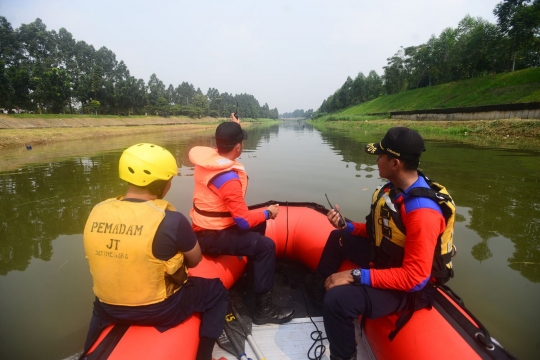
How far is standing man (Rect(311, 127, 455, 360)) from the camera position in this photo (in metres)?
1.80

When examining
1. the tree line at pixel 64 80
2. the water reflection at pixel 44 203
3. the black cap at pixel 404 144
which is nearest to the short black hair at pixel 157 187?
the black cap at pixel 404 144

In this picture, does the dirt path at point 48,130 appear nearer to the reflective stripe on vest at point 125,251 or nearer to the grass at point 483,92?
the reflective stripe on vest at point 125,251

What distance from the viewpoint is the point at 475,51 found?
39062 mm

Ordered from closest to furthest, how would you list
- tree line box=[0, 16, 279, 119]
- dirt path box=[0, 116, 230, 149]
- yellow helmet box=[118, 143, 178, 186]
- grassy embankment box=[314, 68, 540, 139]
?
yellow helmet box=[118, 143, 178, 186] → grassy embankment box=[314, 68, 540, 139] → dirt path box=[0, 116, 230, 149] → tree line box=[0, 16, 279, 119]

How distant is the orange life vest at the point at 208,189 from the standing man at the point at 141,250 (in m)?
0.66

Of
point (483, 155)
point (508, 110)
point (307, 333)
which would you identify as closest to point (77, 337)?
point (307, 333)

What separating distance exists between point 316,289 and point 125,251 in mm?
2045

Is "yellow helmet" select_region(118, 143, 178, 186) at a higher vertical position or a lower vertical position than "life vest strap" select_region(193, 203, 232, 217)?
higher

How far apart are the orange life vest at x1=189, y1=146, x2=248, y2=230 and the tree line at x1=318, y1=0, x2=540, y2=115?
141ft

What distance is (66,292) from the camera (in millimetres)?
3477

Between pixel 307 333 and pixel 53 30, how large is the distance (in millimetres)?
81074

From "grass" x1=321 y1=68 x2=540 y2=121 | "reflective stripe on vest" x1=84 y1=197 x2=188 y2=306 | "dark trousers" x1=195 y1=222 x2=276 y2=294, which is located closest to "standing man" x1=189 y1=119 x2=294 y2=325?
"dark trousers" x1=195 y1=222 x2=276 y2=294

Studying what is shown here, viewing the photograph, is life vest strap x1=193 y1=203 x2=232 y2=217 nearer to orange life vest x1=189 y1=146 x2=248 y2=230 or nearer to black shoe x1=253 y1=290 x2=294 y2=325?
orange life vest x1=189 y1=146 x2=248 y2=230

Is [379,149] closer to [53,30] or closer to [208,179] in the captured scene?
[208,179]
